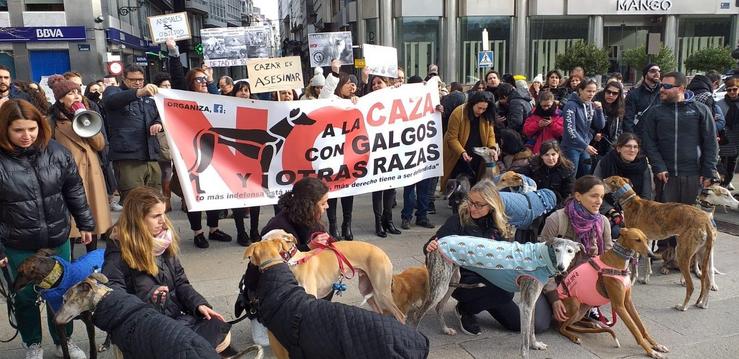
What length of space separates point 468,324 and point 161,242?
2342 millimetres

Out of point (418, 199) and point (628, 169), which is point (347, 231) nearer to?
point (418, 199)

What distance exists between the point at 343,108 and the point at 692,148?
3589 millimetres

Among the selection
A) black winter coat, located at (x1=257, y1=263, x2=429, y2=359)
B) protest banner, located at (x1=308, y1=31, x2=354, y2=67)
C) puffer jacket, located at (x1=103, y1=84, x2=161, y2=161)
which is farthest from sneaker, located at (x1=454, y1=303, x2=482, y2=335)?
protest banner, located at (x1=308, y1=31, x2=354, y2=67)

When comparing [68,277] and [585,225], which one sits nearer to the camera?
[68,277]

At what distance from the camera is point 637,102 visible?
25.5ft

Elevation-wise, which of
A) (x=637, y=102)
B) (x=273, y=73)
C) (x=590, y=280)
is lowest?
(x=590, y=280)

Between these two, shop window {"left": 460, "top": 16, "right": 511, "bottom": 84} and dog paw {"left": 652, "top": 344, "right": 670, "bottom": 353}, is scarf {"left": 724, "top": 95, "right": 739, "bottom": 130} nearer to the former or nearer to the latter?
dog paw {"left": 652, "top": 344, "right": 670, "bottom": 353}

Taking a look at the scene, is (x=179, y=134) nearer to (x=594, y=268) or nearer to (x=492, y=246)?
(x=492, y=246)

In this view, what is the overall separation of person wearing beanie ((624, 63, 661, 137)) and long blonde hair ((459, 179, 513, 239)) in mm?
4435

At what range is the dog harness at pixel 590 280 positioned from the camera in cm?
384

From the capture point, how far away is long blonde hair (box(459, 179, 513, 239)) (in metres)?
3.96

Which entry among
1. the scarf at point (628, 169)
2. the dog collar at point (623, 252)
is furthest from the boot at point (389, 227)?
the dog collar at point (623, 252)

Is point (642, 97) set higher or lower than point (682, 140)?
higher

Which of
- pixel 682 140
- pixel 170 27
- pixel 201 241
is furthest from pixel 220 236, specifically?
pixel 682 140
